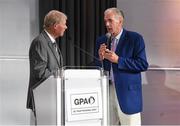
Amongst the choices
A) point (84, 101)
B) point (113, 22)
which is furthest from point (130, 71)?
point (84, 101)

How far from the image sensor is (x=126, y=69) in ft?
10.8

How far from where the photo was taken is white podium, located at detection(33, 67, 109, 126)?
2221mm

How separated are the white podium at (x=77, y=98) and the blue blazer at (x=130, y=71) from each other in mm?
941

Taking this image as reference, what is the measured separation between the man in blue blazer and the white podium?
3.03 ft

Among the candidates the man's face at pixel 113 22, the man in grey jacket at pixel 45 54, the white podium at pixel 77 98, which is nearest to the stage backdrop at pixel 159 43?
the man's face at pixel 113 22

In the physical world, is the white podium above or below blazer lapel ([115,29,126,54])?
below

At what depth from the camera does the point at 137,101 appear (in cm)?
336

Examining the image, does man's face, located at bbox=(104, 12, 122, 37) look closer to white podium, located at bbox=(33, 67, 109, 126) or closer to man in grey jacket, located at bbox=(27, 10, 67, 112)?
man in grey jacket, located at bbox=(27, 10, 67, 112)

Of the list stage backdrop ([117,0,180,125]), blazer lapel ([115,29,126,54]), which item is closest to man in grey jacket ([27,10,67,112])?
blazer lapel ([115,29,126,54])

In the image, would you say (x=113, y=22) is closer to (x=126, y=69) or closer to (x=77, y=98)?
(x=126, y=69)

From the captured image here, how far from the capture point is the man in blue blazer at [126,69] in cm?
330

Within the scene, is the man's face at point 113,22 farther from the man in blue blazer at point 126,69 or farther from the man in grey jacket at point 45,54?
the man in grey jacket at point 45,54

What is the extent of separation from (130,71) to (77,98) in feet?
3.78

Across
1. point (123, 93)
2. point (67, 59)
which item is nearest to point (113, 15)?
point (123, 93)
